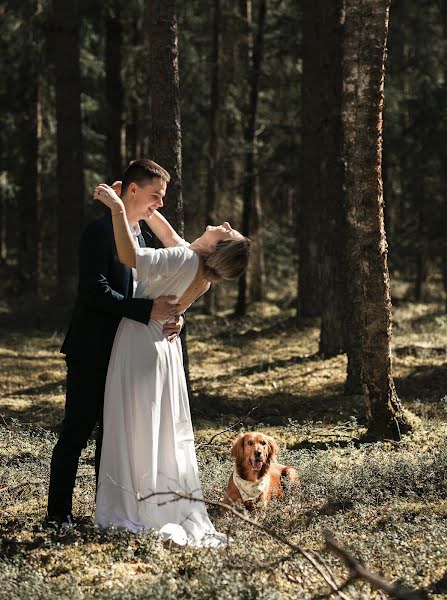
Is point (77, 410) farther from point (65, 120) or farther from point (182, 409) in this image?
point (65, 120)

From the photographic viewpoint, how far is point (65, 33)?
20.4m

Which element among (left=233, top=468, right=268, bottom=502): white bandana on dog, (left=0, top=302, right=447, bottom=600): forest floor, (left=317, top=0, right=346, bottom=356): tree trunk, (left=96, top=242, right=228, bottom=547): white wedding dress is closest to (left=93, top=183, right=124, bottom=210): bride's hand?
(left=96, top=242, right=228, bottom=547): white wedding dress

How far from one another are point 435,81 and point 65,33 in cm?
1062

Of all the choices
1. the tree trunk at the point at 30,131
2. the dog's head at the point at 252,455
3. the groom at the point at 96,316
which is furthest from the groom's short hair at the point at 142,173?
the tree trunk at the point at 30,131

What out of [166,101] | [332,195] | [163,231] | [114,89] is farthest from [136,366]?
[114,89]

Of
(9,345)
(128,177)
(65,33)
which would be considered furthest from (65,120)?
(128,177)

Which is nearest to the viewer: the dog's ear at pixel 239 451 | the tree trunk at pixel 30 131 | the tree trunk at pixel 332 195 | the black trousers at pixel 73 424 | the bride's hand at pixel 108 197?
A: the bride's hand at pixel 108 197

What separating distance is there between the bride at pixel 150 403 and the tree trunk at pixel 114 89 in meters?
19.0

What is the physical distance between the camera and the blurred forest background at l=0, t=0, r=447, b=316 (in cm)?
2091

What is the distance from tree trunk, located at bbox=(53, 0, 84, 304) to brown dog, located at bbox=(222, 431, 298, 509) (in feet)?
48.0

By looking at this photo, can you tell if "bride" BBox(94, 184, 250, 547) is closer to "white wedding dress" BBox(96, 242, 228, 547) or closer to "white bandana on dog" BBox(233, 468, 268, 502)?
"white wedding dress" BBox(96, 242, 228, 547)

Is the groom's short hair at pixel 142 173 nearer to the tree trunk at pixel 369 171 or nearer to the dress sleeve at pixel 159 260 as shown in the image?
the dress sleeve at pixel 159 260

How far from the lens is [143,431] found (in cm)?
623

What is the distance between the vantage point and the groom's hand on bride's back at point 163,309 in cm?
621
